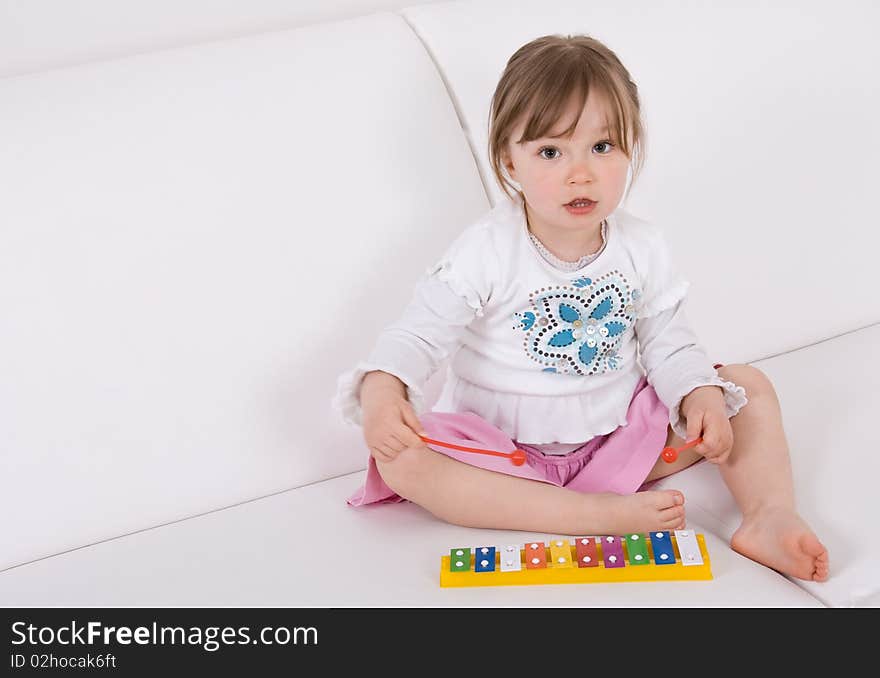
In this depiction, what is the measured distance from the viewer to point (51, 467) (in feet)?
3.80

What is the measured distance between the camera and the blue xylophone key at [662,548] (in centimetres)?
99

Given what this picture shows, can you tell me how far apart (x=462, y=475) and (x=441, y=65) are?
22.9 inches

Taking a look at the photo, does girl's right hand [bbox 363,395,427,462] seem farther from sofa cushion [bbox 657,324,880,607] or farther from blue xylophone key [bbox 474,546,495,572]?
sofa cushion [bbox 657,324,880,607]

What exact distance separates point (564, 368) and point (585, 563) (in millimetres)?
261

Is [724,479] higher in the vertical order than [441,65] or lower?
lower

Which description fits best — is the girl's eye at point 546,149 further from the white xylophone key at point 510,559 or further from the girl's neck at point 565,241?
the white xylophone key at point 510,559

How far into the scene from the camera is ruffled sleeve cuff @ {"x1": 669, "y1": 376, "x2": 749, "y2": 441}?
1151 mm

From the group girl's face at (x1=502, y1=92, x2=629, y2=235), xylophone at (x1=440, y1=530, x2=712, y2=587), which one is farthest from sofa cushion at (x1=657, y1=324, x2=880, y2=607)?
girl's face at (x1=502, y1=92, x2=629, y2=235)

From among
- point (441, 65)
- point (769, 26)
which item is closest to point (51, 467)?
point (441, 65)

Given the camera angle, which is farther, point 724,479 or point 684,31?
point 684,31

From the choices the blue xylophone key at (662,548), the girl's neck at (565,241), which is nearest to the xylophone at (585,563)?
the blue xylophone key at (662,548)

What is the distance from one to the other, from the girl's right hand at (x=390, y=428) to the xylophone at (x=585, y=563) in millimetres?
118

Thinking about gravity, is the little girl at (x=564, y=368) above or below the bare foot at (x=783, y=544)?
above

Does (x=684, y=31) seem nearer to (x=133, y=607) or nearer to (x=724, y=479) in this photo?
(x=724, y=479)
